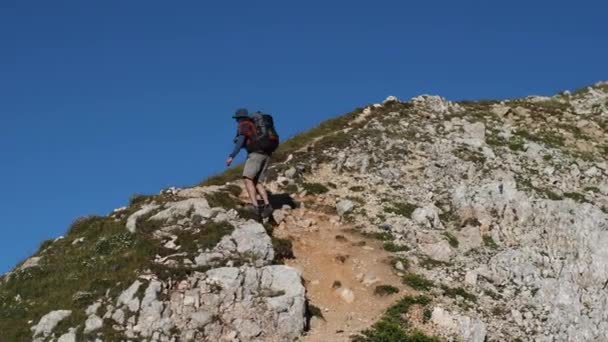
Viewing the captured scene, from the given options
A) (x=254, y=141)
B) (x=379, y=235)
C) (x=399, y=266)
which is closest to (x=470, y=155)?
(x=379, y=235)

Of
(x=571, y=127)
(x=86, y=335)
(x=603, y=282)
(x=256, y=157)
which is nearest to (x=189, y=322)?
(x=86, y=335)

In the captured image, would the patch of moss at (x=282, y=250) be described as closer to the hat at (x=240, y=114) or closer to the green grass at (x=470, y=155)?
the hat at (x=240, y=114)

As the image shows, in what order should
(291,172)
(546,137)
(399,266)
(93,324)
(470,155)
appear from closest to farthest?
(93,324)
(399,266)
(291,172)
(470,155)
(546,137)

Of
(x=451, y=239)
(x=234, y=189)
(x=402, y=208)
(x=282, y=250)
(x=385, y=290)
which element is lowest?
(x=385, y=290)

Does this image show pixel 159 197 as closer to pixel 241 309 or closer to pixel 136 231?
pixel 136 231

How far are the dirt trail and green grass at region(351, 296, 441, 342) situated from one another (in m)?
0.30

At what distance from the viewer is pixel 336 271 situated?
23531 mm

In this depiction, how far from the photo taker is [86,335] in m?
18.5

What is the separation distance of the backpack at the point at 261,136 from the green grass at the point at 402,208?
21.5 feet

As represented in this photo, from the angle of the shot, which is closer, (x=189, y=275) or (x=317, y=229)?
(x=189, y=275)

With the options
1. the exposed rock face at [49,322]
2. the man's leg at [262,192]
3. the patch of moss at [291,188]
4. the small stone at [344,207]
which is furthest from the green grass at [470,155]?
the exposed rock face at [49,322]

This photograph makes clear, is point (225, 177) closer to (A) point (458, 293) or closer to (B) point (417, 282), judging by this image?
(B) point (417, 282)

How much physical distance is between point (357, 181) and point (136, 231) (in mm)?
11356

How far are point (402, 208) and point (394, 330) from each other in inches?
366
